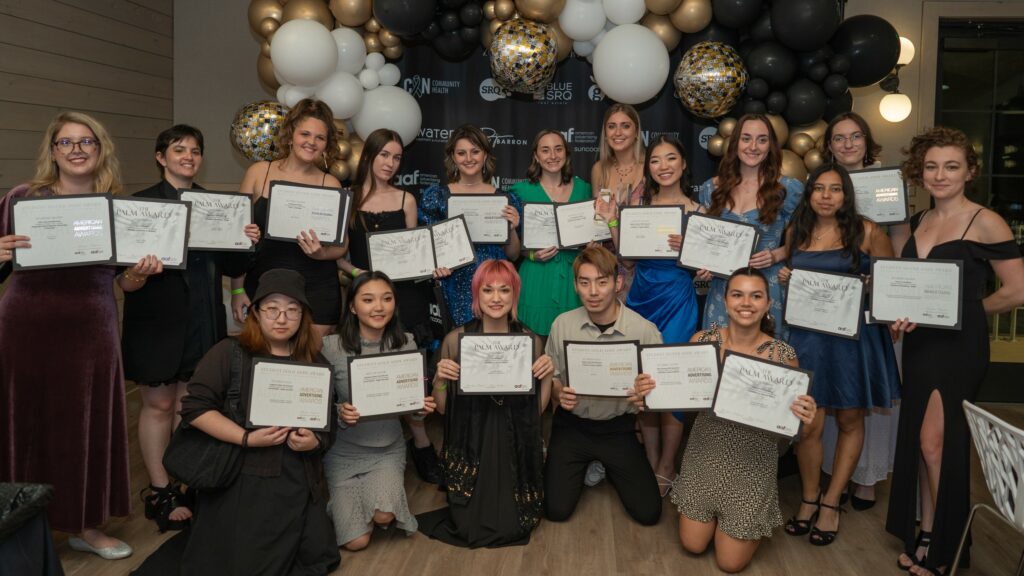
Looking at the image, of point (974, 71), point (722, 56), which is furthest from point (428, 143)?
point (974, 71)

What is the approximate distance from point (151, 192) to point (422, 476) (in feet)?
6.56

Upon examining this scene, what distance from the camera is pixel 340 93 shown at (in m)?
5.05

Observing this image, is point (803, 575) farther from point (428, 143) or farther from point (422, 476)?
point (428, 143)

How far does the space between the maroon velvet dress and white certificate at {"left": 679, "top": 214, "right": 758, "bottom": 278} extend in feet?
8.68

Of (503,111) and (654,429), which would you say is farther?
(503,111)

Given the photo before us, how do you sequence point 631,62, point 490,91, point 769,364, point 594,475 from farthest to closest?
point 490,91, point 631,62, point 594,475, point 769,364

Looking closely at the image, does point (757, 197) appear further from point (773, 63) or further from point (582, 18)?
point (582, 18)

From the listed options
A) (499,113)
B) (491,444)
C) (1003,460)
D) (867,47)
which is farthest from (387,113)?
(1003,460)

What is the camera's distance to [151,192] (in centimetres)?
357

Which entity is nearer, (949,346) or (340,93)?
(949,346)

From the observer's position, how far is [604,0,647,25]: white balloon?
502cm

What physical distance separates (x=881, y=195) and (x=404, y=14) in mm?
2938

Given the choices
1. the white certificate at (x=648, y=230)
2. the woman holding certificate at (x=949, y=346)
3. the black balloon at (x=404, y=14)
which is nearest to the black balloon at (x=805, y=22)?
the white certificate at (x=648, y=230)

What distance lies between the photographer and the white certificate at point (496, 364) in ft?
11.2
